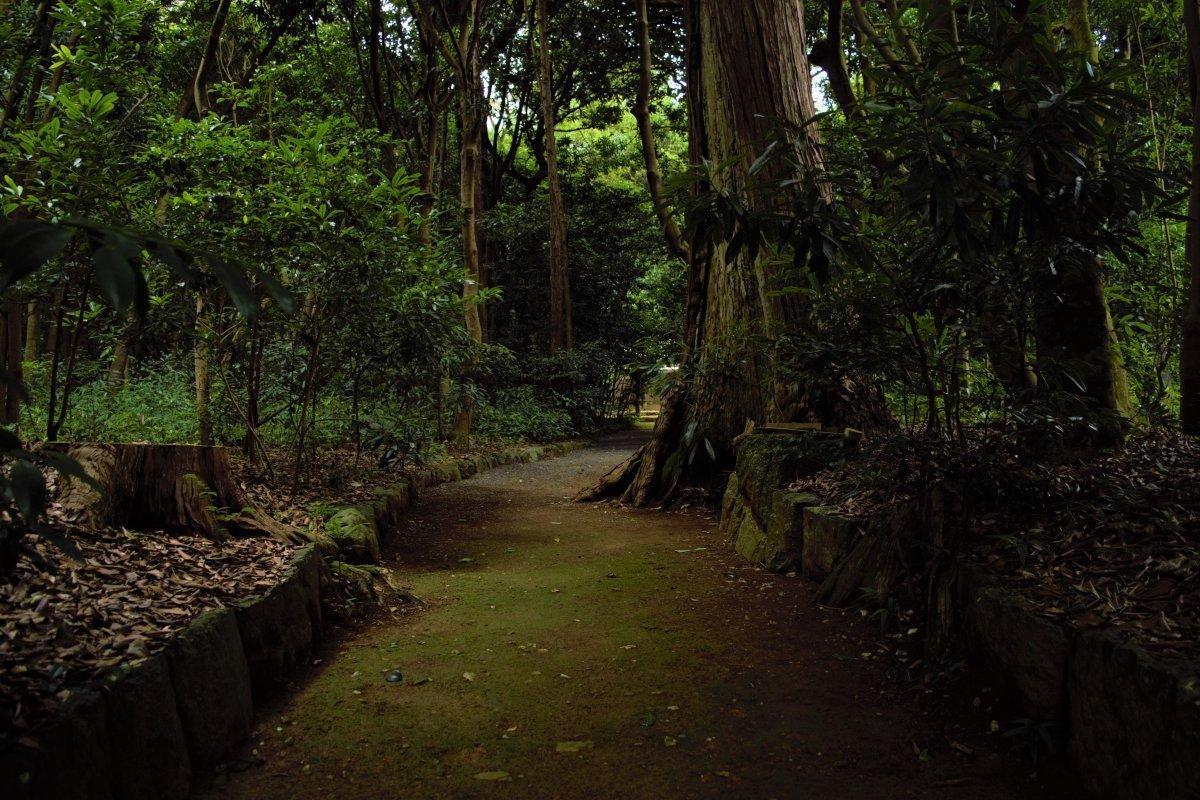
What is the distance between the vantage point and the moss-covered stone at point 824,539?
4043 millimetres

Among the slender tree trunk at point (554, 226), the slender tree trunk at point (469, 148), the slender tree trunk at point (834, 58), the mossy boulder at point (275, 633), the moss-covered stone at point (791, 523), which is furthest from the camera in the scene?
the slender tree trunk at point (554, 226)

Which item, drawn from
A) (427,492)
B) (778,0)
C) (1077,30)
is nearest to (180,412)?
(427,492)

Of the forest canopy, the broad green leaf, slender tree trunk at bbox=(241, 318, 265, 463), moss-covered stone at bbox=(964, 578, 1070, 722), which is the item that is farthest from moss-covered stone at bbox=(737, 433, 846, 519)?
the broad green leaf

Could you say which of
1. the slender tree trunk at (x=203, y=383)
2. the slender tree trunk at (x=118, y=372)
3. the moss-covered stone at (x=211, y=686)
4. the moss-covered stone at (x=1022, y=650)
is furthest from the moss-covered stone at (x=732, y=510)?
the slender tree trunk at (x=118, y=372)

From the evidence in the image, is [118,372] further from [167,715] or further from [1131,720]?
[1131,720]

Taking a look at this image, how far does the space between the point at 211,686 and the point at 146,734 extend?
1.27 ft

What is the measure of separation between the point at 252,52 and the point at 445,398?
235 inches

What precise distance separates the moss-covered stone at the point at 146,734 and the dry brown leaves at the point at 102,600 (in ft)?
0.23

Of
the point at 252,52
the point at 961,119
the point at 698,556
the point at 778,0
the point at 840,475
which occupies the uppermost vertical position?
the point at 252,52

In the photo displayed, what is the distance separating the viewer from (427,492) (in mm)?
8117

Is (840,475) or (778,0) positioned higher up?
(778,0)

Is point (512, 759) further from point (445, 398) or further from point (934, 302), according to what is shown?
point (445, 398)

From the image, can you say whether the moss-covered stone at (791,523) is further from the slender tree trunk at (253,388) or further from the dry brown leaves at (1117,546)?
the slender tree trunk at (253,388)

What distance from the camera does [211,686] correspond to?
2404 mm
